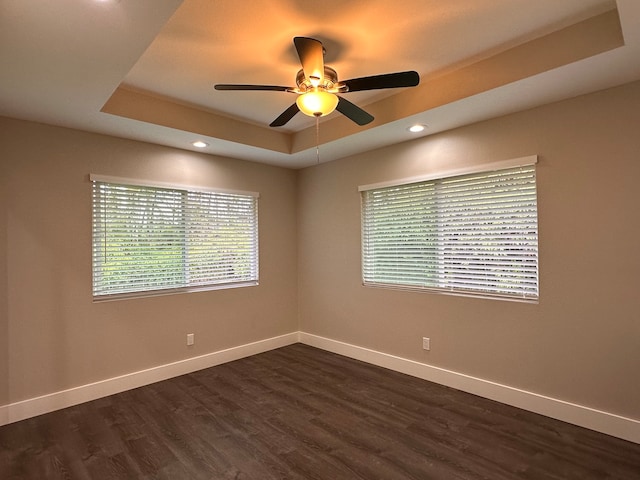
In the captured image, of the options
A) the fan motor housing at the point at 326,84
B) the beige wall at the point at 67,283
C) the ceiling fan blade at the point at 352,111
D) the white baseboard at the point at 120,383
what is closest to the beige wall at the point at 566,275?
the ceiling fan blade at the point at 352,111

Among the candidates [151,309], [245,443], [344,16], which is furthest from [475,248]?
[151,309]

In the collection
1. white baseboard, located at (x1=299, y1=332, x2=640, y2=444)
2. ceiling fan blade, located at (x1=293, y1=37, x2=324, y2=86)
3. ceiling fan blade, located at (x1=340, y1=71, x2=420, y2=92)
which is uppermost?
ceiling fan blade, located at (x1=293, y1=37, x2=324, y2=86)

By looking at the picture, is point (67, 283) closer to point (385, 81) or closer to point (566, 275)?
point (385, 81)

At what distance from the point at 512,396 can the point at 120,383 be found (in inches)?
140

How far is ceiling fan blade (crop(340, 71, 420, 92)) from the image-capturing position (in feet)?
6.86

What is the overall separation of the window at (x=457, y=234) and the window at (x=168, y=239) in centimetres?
154

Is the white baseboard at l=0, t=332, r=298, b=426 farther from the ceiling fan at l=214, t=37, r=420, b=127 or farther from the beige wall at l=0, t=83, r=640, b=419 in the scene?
the ceiling fan at l=214, t=37, r=420, b=127

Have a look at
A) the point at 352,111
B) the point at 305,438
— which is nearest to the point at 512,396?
the point at 305,438

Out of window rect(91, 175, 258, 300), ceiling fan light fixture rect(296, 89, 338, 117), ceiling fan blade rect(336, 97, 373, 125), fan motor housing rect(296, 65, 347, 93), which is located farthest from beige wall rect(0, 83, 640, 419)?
ceiling fan light fixture rect(296, 89, 338, 117)

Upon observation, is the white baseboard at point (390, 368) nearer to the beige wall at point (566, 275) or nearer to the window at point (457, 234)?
the beige wall at point (566, 275)

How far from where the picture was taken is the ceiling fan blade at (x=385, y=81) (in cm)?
209

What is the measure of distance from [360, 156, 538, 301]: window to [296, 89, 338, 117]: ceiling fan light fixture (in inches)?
65.4

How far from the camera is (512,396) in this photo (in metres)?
2.99

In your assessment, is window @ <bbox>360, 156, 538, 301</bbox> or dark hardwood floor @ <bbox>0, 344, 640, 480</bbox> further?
window @ <bbox>360, 156, 538, 301</bbox>
